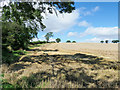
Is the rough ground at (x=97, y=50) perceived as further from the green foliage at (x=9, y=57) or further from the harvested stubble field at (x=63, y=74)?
the green foliage at (x=9, y=57)

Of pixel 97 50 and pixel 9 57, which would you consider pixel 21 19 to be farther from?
→ pixel 97 50

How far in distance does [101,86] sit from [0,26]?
15.6 m

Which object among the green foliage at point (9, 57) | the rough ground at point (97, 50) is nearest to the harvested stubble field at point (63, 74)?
the green foliage at point (9, 57)

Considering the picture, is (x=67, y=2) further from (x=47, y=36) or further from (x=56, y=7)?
(x=47, y=36)

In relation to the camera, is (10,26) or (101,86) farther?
(10,26)

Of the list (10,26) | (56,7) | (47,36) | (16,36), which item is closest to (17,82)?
(56,7)

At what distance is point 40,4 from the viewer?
9.20 m

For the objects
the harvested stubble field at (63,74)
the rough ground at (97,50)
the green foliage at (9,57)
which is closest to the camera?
the harvested stubble field at (63,74)

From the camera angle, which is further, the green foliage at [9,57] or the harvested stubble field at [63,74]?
the green foliage at [9,57]

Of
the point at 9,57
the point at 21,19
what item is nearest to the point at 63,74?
the point at 9,57

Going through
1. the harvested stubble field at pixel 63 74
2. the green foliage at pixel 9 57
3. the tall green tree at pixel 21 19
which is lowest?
the harvested stubble field at pixel 63 74

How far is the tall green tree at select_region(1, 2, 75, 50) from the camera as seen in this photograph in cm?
881

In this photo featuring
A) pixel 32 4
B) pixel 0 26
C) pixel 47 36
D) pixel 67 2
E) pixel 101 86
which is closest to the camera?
pixel 101 86

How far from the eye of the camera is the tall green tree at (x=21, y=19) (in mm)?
8812
